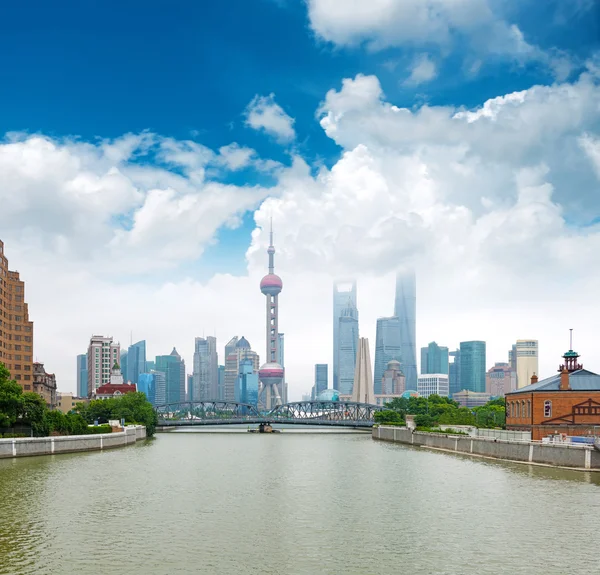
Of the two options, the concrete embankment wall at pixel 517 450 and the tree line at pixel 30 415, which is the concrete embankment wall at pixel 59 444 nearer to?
the tree line at pixel 30 415

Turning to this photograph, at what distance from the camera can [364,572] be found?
36.4 meters

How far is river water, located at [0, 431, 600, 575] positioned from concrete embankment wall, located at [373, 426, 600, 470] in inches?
100

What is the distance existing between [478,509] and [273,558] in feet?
67.2

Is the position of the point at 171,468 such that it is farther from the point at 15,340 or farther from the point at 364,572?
the point at 15,340

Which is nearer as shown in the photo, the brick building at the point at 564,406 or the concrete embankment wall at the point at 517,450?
the concrete embankment wall at the point at 517,450

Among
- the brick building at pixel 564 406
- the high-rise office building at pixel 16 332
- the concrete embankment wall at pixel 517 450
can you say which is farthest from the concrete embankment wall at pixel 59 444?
the brick building at pixel 564 406

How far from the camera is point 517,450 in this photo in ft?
286

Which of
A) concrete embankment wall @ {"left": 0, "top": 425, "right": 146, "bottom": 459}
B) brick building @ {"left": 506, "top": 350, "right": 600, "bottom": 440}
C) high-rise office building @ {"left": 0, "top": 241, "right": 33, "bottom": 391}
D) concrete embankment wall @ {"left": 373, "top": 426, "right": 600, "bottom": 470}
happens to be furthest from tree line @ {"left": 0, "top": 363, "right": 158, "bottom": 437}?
brick building @ {"left": 506, "top": 350, "right": 600, "bottom": 440}

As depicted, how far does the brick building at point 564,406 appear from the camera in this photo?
97.4m

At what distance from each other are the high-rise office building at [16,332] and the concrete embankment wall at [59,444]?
54.9m

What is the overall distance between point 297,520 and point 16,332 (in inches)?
5587

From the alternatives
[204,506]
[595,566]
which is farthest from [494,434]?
[595,566]

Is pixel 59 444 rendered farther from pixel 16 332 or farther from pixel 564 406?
pixel 16 332

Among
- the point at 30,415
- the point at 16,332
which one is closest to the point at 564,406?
the point at 30,415
